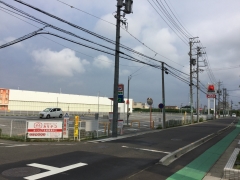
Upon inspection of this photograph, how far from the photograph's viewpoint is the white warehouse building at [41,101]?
55.0m

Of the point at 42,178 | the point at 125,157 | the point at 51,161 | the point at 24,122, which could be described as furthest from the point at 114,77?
the point at 42,178

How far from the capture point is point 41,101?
6122cm

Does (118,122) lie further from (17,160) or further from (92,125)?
(17,160)

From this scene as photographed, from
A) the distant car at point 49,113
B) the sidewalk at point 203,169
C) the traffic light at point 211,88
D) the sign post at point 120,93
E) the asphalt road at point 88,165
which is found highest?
the traffic light at point 211,88

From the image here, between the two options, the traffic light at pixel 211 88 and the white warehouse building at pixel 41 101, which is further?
the traffic light at pixel 211 88

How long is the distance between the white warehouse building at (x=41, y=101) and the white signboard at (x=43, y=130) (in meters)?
36.4

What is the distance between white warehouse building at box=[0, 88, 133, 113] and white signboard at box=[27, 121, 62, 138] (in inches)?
1433

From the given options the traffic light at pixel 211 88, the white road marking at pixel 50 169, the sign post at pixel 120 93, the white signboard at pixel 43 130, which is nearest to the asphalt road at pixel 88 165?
the white road marking at pixel 50 169

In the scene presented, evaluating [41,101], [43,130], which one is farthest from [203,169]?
[41,101]

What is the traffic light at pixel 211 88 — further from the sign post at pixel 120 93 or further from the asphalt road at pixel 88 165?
the asphalt road at pixel 88 165

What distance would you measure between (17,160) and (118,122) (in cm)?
1170

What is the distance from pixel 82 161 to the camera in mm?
9000

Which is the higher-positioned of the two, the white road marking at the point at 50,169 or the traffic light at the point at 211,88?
the traffic light at the point at 211,88

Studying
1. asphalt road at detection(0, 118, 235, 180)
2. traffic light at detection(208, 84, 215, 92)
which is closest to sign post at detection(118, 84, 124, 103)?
asphalt road at detection(0, 118, 235, 180)
